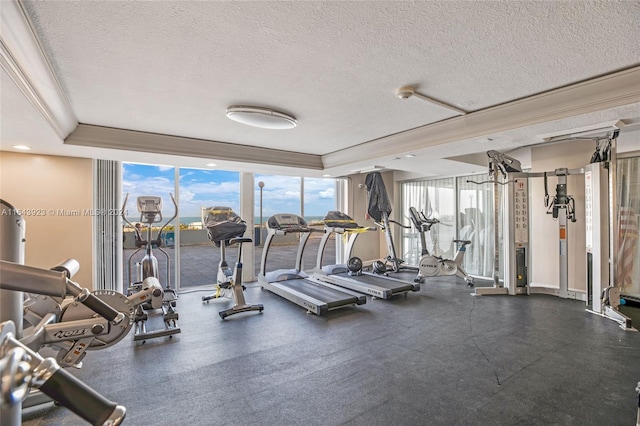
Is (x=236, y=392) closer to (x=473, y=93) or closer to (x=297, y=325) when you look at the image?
(x=297, y=325)

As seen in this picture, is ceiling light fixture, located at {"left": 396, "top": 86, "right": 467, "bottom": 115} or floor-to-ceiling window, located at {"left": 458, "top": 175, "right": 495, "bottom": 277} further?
floor-to-ceiling window, located at {"left": 458, "top": 175, "right": 495, "bottom": 277}

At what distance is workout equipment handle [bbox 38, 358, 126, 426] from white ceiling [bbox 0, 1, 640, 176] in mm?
1805

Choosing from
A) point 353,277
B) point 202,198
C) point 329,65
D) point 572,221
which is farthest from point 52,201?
point 572,221

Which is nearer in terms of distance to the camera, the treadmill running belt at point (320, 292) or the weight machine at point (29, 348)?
the weight machine at point (29, 348)

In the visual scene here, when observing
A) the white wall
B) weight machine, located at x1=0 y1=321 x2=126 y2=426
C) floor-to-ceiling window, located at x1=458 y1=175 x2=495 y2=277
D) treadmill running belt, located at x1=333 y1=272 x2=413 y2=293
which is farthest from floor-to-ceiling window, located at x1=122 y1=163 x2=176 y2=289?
floor-to-ceiling window, located at x1=458 y1=175 x2=495 y2=277

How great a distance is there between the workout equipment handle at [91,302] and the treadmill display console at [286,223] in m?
4.07

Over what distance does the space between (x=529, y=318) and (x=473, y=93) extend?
296 cm

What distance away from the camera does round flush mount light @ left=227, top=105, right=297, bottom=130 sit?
3.25 m

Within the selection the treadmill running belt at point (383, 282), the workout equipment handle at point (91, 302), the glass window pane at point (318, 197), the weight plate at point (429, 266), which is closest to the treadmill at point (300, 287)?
the treadmill running belt at point (383, 282)

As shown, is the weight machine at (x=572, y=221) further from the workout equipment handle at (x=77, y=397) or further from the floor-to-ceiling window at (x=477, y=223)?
the workout equipment handle at (x=77, y=397)

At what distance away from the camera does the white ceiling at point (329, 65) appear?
1.76 meters

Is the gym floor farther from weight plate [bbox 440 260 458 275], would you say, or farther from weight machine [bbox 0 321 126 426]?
weight plate [bbox 440 260 458 275]

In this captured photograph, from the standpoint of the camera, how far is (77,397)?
2.75 feet

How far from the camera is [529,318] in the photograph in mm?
3916
